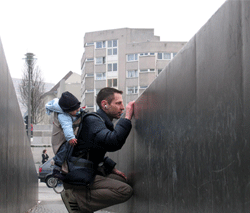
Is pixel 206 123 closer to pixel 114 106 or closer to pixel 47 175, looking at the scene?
pixel 114 106

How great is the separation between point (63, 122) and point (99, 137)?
81 cm

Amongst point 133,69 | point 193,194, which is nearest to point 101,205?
point 193,194

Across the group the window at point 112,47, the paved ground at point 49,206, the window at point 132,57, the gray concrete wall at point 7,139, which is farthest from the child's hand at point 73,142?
the window at point 112,47

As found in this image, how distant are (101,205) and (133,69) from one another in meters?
64.0

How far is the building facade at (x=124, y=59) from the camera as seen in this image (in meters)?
67.4

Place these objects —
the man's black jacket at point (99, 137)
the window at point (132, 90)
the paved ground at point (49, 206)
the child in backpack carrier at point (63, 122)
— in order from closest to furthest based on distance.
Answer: the man's black jacket at point (99, 137), the child in backpack carrier at point (63, 122), the paved ground at point (49, 206), the window at point (132, 90)

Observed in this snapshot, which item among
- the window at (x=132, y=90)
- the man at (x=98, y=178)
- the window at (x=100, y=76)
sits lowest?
the man at (x=98, y=178)

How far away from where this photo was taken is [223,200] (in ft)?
7.59

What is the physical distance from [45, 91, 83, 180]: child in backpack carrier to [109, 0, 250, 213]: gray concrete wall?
915mm

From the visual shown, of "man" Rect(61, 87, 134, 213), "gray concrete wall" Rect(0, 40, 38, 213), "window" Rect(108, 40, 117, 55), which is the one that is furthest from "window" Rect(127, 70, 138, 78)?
"man" Rect(61, 87, 134, 213)

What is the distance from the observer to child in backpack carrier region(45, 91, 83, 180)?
493 cm

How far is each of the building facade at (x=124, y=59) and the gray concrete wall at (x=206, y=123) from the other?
61541mm

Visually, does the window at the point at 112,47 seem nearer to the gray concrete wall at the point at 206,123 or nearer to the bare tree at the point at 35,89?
the bare tree at the point at 35,89

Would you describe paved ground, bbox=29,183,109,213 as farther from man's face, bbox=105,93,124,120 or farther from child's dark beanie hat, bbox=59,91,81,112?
man's face, bbox=105,93,124,120
